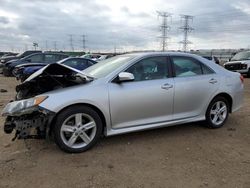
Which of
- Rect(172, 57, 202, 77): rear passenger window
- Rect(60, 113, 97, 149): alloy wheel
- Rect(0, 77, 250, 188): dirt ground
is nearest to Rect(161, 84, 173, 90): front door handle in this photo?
Rect(172, 57, 202, 77): rear passenger window

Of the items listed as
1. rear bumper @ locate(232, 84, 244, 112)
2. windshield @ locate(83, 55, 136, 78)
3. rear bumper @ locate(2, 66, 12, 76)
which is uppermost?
windshield @ locate(83, 55, 136, 78)

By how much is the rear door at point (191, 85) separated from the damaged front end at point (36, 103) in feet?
5.29

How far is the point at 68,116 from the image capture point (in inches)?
173

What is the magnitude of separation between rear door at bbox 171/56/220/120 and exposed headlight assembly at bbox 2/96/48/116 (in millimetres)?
2299

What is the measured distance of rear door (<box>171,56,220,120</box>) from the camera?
5.35 meters

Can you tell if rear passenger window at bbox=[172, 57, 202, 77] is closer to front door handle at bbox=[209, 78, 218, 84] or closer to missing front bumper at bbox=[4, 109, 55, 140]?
front door handle at bbox=[209, 78, 218, 84]

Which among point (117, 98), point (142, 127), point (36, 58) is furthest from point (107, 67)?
point (36, 58)

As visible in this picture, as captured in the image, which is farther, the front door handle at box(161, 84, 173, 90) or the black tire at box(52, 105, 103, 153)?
the front door handle at box(161, 84, 173, 90)

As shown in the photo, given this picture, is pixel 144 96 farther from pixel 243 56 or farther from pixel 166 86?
pixel 243 56

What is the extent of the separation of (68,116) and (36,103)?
48 cm

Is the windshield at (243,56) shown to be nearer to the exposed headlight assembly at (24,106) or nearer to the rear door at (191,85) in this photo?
the rear door at (191,85)

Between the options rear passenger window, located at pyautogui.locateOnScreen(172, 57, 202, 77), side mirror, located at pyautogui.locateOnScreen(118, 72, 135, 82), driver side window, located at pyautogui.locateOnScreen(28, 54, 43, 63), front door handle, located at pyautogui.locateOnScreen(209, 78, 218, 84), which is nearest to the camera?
side mirror, located at pyautogui.locateOnScreen(118, 72, 135, 82)

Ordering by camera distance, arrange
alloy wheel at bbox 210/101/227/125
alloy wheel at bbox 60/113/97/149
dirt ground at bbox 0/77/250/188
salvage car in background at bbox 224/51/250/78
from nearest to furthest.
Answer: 1. dirt ground at bbox 0/77/250/188
2. alloy wheel at bbox 60/113/97/149
3. alloy wheel at bbox 210/101/227/125
4. salvage car in background at bbox 224/51/250/78

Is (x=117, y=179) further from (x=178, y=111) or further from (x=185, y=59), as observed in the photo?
(x=185, y=59)
